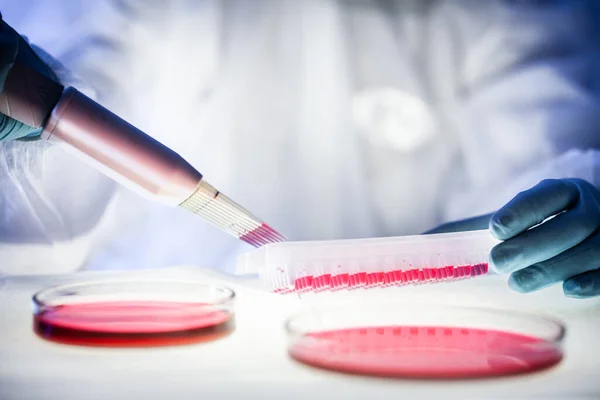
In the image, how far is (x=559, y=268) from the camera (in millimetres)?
926

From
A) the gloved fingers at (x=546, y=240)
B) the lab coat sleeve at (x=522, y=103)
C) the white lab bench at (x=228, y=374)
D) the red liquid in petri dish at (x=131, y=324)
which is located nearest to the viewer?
the white lab bench at (x=228, y=374)

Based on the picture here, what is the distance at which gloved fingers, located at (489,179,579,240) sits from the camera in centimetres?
82

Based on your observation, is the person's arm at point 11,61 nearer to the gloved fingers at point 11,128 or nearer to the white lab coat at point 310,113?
the gloved fingers at point 11,128

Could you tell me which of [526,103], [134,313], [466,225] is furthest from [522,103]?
[134,313]

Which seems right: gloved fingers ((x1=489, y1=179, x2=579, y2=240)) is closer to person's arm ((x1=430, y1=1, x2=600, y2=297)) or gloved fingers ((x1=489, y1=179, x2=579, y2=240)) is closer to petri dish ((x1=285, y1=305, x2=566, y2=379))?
petri dish ((x1=285, y1=305, x2=566, y2=379))

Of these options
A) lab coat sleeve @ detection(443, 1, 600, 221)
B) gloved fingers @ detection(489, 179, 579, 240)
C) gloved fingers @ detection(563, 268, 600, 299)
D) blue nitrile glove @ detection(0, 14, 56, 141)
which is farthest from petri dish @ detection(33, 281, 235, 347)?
lab coat sleeve @ detection(443, 1, 600, 221)

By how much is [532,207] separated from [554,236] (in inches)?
2.2

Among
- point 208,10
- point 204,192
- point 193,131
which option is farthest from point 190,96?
point 204,192

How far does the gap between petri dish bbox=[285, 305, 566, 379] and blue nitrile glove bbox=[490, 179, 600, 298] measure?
14cm

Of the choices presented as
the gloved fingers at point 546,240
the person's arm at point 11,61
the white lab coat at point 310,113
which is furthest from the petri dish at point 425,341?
the white lab coat at point 310,113

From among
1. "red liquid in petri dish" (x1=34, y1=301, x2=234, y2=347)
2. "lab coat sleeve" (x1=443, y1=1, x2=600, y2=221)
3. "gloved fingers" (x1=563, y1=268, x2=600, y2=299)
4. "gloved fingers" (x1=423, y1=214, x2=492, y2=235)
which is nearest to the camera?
"red liquid in petri dish" (x1=34, y1=301, x2=234, y2=347)

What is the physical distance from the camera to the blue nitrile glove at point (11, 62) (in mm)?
705

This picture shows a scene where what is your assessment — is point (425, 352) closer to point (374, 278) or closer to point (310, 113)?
point (374, 278)

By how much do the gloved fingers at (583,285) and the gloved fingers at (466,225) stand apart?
0.87 feet
